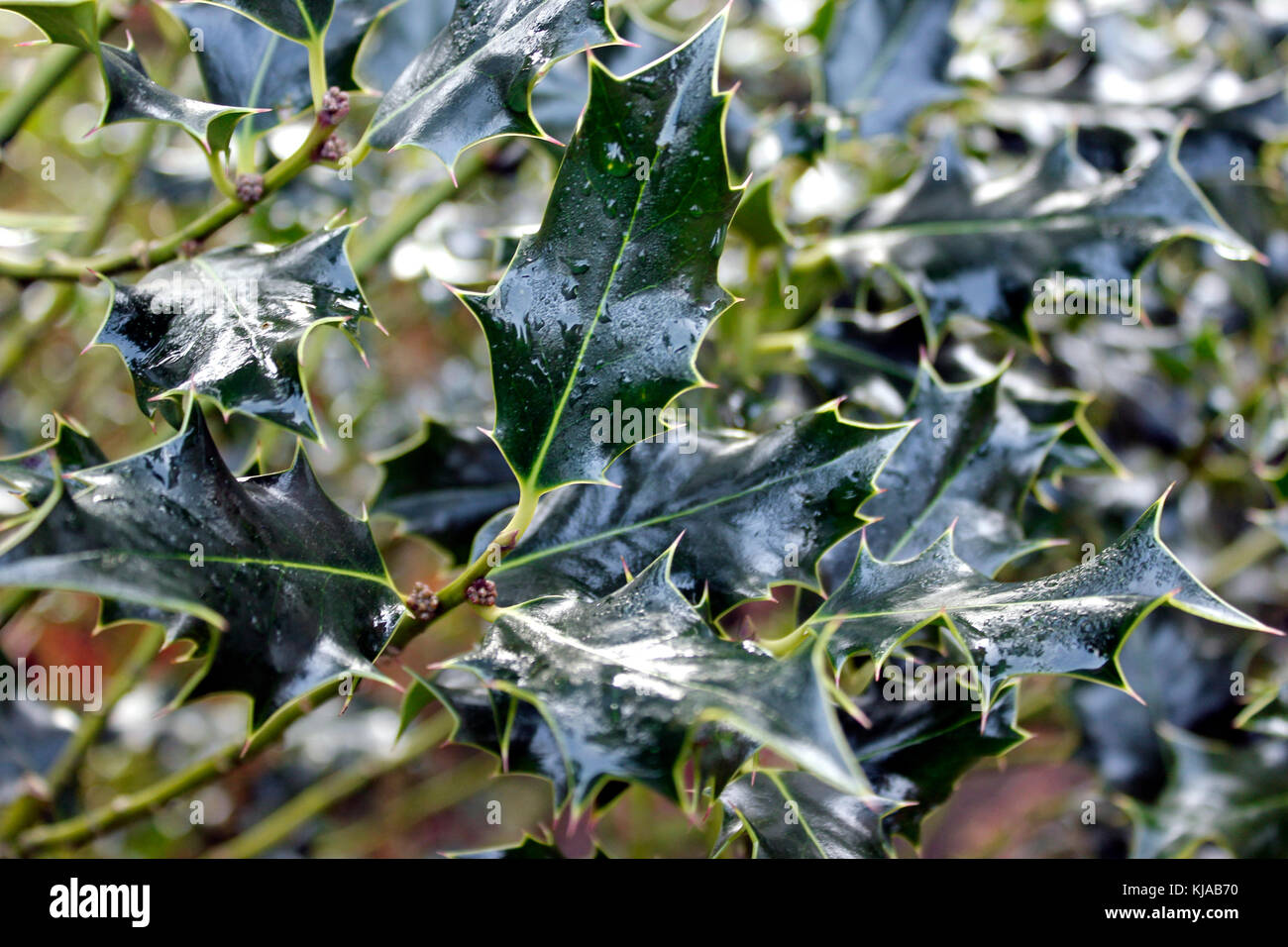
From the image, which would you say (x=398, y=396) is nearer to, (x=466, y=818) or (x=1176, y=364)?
(x=466, y=818)

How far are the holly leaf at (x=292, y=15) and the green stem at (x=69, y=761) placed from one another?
669 mm

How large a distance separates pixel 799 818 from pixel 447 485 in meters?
0.45

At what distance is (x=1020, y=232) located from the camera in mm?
925

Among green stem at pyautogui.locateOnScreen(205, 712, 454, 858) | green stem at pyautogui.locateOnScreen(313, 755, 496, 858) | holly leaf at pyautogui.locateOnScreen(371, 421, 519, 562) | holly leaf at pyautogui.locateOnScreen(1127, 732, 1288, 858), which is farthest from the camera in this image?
green stem at pyautogui.locateOnScreen(313, 755, 496, 858)

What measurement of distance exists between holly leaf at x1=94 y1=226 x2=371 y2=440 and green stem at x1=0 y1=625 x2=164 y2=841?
495 mm

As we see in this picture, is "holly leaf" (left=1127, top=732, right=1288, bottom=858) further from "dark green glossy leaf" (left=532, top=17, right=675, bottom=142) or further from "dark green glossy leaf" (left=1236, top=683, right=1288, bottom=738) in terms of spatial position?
"dark green glossy leaf" (left=532, top=17, right=675, bottom=142)

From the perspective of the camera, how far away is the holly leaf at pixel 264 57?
78cm

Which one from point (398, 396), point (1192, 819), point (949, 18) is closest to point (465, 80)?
point (949, 18)

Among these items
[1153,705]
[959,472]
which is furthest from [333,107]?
[1153,705]

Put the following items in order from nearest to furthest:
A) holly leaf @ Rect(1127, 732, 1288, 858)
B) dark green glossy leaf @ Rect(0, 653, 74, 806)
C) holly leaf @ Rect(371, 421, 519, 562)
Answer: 1. holly leaf @ Rect(371, 421, 519, 562)
2. holly leaf @ Rect(1127, 732, 1288, 858)
3. dark green glossy leaf @ Rect(0, 653, 74, 806)

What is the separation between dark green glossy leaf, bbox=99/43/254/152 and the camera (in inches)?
25.9

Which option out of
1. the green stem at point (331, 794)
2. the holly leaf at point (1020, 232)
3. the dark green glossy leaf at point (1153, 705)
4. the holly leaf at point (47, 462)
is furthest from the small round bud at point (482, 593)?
the dark green glossy leaf at point (1153, 705)

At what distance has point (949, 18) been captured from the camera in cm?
111

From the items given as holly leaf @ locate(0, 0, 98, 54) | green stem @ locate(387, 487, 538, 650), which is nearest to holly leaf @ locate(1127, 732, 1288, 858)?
green stem @ locate(387, 487, 538, 650)
